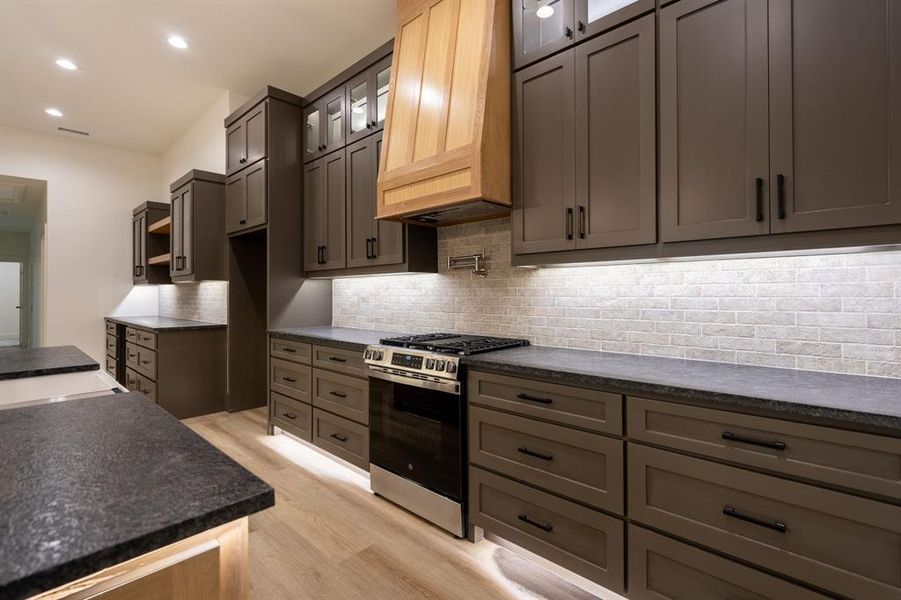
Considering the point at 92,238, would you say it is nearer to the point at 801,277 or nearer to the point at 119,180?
the point at 119,180

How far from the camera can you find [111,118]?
5.62 metres

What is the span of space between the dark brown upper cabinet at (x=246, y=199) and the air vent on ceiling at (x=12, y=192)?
4148 mm

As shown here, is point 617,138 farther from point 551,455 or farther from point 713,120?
point 551,455

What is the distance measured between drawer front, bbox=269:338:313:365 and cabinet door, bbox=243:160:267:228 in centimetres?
105

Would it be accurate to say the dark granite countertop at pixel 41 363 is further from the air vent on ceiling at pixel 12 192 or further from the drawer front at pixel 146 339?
the air vent on ceiling at pixel 12 192

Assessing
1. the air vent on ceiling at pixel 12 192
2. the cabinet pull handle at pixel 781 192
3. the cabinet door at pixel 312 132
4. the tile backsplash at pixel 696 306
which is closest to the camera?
the cabinet pull handle at pixel 781 192

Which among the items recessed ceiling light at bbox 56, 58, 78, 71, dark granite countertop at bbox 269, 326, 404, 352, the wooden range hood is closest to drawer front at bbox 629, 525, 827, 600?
the wooden range hood

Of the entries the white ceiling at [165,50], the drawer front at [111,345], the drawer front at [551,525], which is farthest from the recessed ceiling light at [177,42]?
the drawer front at [551,525]

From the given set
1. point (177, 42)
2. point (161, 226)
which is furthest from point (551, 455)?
point (161, 226)

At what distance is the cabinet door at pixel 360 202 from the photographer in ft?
10.9

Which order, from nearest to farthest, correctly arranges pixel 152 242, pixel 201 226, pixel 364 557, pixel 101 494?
pixel 101 494, pixel 364 557, pixel 201 226, pixel 152 242

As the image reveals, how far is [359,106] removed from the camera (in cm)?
347

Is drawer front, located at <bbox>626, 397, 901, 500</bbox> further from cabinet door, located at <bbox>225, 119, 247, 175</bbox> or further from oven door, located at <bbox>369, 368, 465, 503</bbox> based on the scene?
cabinet door, located at <bbox>225, 119, 247, 175</bbox>

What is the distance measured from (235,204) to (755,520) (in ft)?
14.9
